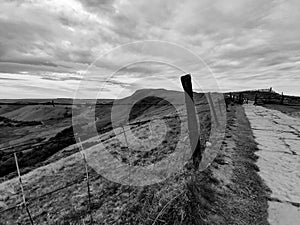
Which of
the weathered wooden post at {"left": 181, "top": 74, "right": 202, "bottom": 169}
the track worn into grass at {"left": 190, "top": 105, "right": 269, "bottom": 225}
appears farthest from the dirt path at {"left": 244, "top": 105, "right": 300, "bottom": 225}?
the weathered wooden post at {"left": 181, "top": 74, "right": 202, "bottom": 169}

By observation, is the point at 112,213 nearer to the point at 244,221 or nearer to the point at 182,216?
the point at 182,216

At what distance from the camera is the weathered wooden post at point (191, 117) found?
4.99 meters

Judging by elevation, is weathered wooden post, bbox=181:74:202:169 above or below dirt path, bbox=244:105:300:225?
above

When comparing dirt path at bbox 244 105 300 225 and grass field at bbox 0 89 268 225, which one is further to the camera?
dirt path at bbox 244 105 300 225

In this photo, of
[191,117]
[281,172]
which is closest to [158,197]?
[191,117]

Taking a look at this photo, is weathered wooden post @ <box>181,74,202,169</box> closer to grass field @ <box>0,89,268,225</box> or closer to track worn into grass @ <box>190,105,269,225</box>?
grass field @ <box>0,89,268,225</box>

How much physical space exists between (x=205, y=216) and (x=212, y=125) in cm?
875

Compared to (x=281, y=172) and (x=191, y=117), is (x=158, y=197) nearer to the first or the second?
(x=191, y=117)

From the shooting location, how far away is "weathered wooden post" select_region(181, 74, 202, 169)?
16.4ft

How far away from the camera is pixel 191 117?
529 cm

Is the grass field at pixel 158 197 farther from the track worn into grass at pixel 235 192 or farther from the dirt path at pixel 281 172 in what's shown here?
the dirt path at pixel 281 172

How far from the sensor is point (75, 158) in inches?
386

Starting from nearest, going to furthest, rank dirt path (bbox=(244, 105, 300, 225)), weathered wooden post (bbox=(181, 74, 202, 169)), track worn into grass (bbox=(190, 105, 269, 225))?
1. track worn into grass (bbox=(190, 105, 269, 225))
2. dirt path (bbox=(244, 105, 300, 225))
3. weathered wooden post (bbox=(181, 74, 202, 169))

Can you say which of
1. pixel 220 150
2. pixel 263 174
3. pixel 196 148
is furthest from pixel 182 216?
pixel 220 150
